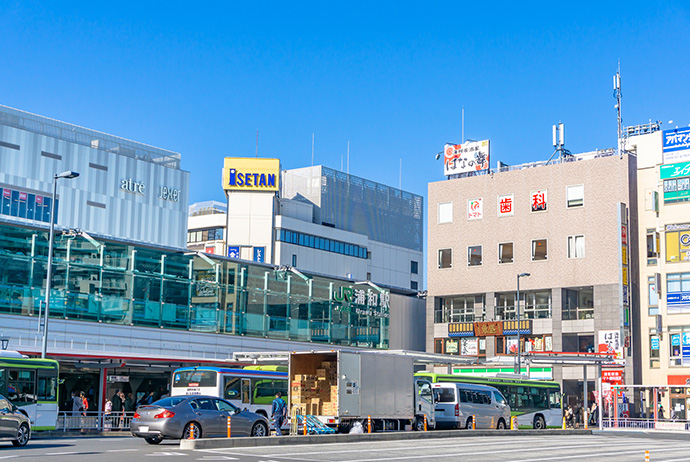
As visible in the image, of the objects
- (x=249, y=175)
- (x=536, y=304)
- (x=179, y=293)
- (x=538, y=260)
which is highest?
(x=249, y=175)

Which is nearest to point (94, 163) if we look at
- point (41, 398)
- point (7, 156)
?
point (7, 156)

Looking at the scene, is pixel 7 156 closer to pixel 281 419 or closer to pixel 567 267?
pixel 567 267

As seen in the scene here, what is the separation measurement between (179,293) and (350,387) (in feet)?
74.7

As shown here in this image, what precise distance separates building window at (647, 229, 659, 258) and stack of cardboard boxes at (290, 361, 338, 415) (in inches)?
1618

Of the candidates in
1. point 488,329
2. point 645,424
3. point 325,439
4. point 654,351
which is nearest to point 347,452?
point 325,439

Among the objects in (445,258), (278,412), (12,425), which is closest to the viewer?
(12,425)

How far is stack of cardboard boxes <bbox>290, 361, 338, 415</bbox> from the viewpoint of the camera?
31.9m

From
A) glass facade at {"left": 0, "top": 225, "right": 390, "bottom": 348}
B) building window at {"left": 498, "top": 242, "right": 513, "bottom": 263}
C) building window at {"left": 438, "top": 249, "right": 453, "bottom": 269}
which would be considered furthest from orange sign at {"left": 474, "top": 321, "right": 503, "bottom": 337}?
glass facade at {"left": 0, "top": 225, "right": 390, "bottom": 348}

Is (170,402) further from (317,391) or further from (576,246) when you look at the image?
(576,246)

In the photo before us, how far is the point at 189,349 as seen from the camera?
170ft

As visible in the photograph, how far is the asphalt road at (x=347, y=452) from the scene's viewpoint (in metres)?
21.6

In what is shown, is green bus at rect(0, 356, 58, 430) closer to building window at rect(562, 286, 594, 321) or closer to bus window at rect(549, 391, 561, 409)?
bus window at rect(549, 391, 561, 409)

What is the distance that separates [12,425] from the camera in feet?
82.7

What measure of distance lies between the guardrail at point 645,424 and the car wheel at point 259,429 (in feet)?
108
